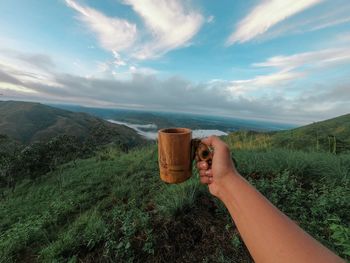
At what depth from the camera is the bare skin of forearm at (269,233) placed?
0.69 m

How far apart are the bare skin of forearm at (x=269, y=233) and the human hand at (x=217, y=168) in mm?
116

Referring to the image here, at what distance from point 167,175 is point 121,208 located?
7.22 ft

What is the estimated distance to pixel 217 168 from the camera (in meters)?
1.17

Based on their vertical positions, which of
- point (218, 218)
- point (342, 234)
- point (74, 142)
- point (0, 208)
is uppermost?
point (342, 234)

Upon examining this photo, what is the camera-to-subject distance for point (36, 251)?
2732 millimetres

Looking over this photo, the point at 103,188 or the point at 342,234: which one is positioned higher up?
the point at 342,234

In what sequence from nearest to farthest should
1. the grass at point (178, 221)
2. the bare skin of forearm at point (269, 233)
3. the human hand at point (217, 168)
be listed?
the bare skin of forearm at point (269, 233)
the human hand at point (217, 168)
the grass at point (178, 221)

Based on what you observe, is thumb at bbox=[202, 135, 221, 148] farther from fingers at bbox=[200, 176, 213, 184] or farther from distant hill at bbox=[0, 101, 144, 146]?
distant hill at bbox=[0, 101, 144, 146]

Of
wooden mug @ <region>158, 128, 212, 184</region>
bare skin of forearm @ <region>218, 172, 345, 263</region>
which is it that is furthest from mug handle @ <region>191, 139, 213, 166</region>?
bare skin of forearm @ <region>218, 172, 345, 263</region>

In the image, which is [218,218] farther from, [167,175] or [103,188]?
[103,188]

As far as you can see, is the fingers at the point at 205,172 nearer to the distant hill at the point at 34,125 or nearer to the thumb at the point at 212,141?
the thumb at the point at 212,141

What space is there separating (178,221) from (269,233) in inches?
76.6

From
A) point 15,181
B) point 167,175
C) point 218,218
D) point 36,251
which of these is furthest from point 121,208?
point 15,181

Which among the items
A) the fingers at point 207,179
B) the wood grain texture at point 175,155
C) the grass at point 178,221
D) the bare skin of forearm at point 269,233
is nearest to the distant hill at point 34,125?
the grass at point 178,221
